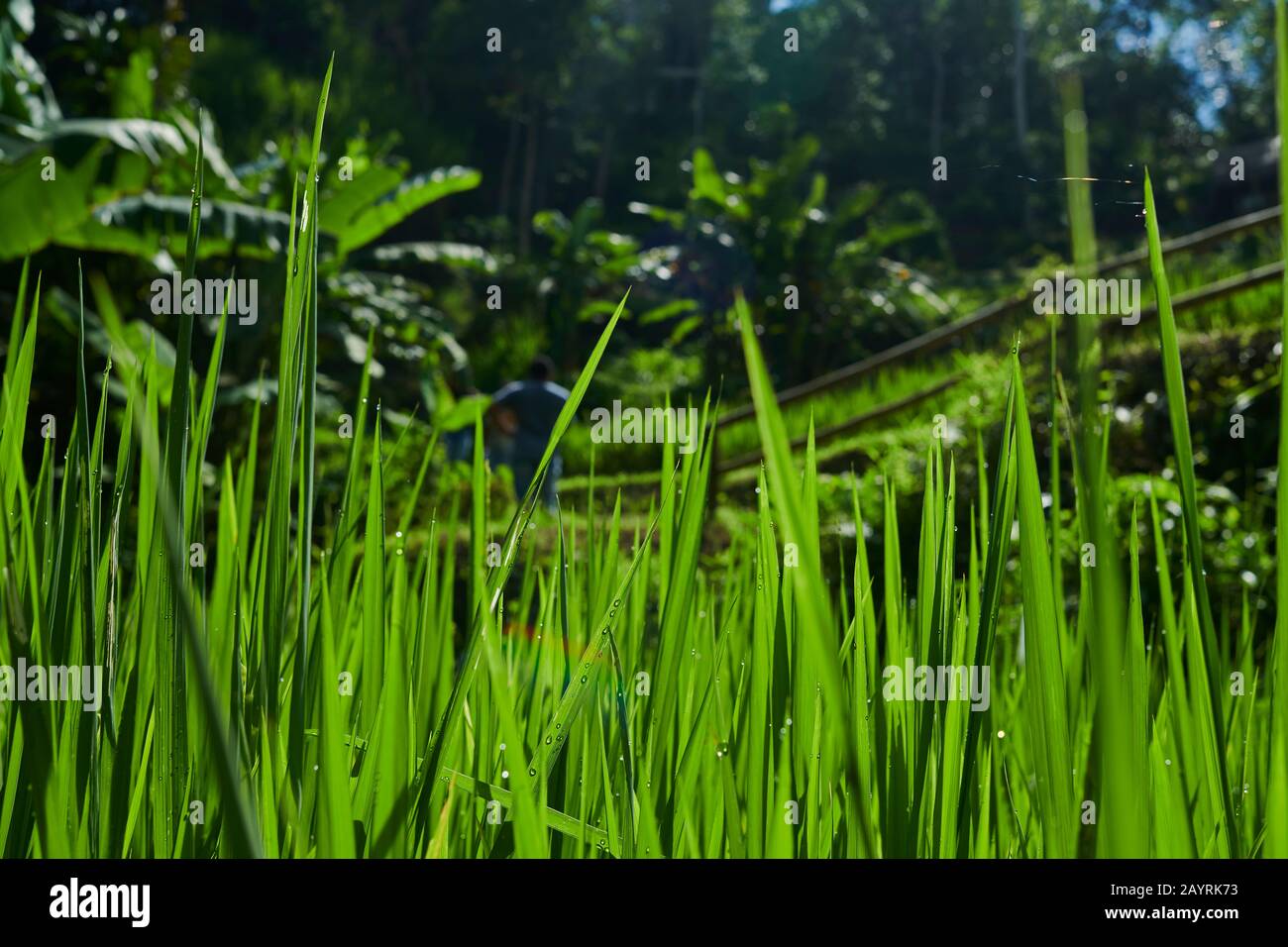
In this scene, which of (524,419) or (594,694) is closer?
(594,694)

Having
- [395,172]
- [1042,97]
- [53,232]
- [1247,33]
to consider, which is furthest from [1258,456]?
[1042,97]

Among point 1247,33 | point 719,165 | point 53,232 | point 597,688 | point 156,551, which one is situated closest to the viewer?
point 156,551

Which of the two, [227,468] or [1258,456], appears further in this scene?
[1258,456]

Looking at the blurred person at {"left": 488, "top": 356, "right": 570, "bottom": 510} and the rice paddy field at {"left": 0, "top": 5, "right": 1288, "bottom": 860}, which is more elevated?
the blurred person at {"left": 488, "top": 356, "right": 570, "bottom": 510}

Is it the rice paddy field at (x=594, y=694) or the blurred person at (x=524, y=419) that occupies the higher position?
the blurred person at (x=524, y=419)

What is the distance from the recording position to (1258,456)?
5.30 m

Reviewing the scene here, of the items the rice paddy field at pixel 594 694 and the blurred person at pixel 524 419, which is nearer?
the rice paddy field at pixel 594 694

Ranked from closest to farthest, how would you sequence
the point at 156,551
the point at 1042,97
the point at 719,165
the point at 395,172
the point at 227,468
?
1. the point at 156,551
2. the point at 227,468
3. the point at 395,172
4. the point at 719,165
5. the point at 1042,97

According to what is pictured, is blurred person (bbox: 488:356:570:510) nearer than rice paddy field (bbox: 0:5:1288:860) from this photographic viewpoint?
No

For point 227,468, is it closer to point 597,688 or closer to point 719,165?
point 597,688

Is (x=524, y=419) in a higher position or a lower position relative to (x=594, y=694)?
higher

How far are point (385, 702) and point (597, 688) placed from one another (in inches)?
7.0

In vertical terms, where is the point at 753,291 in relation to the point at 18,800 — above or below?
above
